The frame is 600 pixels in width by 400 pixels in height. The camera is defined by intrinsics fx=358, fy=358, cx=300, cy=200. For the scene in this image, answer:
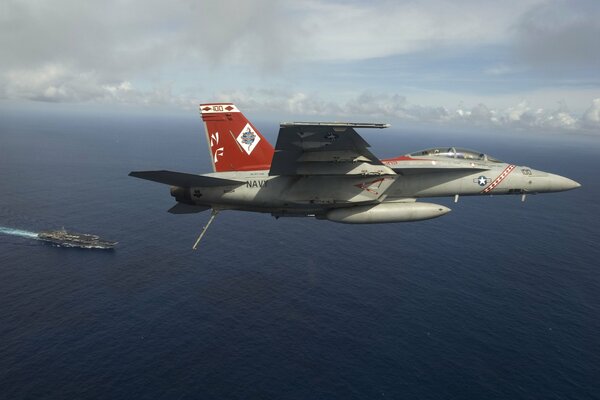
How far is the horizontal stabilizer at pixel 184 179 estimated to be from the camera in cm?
1791

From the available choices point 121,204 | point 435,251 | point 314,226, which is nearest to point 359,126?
point 435,251

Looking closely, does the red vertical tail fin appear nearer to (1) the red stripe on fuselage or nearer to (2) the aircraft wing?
(2) the aircraft wing

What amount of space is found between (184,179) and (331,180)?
822cm

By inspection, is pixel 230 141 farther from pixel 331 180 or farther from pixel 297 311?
pixel 297 311

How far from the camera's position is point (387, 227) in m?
97.5

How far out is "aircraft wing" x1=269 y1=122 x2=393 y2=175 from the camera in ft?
52.1

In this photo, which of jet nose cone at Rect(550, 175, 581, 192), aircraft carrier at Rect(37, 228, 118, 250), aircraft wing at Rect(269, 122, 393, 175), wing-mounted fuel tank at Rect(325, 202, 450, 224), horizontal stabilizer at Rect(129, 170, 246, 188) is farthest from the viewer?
aircraft carrier at Rect(37, 228, 118, 250)

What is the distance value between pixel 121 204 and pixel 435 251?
86971 mm

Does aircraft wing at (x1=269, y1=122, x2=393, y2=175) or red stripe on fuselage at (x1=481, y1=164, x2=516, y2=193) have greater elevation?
aircraft wing at (x1=269, y1=122, x2=393, y2=175)

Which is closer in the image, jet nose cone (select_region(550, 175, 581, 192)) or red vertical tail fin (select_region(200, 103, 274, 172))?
red vertical tail fin (select_region(200, 103, 274, 172))

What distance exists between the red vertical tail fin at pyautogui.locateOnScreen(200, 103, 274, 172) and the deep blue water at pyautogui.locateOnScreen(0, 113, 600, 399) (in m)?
31.0

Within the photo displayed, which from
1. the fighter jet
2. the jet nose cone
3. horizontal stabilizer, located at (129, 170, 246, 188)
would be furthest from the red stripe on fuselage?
horizontal stabilizer, located at (129, 170, 246, 188)

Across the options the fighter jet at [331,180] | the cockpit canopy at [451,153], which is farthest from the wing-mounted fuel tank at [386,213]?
the cockpit canopy at [451,153]

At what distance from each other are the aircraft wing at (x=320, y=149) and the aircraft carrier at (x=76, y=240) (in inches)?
2764
